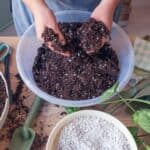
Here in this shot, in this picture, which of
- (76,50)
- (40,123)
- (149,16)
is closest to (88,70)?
(76,50)

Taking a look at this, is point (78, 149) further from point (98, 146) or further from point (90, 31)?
point (90, 31)

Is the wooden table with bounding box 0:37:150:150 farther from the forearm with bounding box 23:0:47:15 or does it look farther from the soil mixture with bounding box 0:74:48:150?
the forearm with bounding box 23:0:47:15

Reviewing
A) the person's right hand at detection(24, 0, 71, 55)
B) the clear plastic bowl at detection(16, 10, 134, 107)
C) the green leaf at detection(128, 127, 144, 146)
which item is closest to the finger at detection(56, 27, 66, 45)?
the person's right hand at detection(24, 0, 71, 55)

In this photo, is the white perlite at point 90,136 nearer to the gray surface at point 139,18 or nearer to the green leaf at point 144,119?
the green leaf at point 144,119

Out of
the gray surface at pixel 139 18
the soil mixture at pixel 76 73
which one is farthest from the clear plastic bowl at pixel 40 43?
the gray surface at pixel 139 18

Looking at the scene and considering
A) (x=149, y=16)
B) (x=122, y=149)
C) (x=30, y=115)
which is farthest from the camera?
(x=149, y=16)
